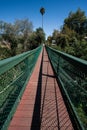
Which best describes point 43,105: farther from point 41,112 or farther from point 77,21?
point 77,21

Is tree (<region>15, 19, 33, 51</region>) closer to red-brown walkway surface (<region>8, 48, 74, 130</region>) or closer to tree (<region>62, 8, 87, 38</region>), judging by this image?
tree (<region>62, 8, 87, 38</region>)

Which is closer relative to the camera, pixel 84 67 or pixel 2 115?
pixel 84 67

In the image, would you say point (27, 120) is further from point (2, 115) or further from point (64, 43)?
point (64, 43)

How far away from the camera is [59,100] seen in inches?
185

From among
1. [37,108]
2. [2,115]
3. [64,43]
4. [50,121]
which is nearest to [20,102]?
[37,108]

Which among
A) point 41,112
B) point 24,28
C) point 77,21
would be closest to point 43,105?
point 41,112

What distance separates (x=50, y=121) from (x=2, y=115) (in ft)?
3.07

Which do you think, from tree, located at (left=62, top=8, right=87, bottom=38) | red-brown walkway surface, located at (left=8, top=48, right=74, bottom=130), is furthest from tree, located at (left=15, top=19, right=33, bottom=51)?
red-brown walkway surface, located at (left=8, top=48, right=74, bottom=130)

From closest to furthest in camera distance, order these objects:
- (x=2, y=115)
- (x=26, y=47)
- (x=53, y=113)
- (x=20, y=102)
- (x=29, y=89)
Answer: (x=2, y=115) < (x=53, y=113) < (x=20, y=102) < (x=29, y=89) < (x=26, y=47)

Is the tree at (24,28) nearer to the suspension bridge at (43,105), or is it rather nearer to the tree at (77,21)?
the tree at (77,21)

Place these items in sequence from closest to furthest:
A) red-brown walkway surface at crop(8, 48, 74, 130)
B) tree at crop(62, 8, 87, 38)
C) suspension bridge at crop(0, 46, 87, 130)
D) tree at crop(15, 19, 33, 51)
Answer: suspension bridge at crop(0, 46, 87, 130)
red-brown walkway surface at crop(8, 48, 74, 130)
tree at crop(15, 19, 33, 51)
tree at crop(62, 8, 87, 38)

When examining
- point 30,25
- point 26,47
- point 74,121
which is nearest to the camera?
point 74,121

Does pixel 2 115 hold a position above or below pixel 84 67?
below

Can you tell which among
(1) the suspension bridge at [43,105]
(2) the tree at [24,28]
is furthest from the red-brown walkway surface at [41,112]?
(2) the tree at [24,28]
